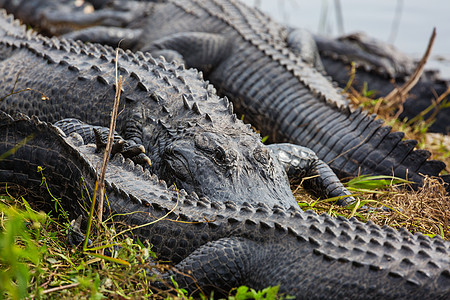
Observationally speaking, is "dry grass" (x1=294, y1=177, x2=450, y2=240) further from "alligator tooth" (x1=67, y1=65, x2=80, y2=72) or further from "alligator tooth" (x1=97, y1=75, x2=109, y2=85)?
"alligator tooth" (x1=67, y1=65, x2=80, y2=72)

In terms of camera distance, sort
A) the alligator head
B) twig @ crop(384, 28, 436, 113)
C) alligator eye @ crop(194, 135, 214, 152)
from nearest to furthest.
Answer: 1. the alligator head
2. alligator eye @ crop(194, 135, 214, 152)
3. twig @ crop(384, 28, 436, 113)

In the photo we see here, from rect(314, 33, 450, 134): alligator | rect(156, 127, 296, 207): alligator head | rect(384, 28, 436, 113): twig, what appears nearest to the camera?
rect(156, 127, 296, 207): alligator head

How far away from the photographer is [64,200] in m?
2.79

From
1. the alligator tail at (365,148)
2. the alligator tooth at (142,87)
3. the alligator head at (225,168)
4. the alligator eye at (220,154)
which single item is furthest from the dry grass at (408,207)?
the alligator tooth at (142,87)

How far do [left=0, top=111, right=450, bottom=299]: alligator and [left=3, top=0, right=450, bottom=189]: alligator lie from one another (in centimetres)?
153

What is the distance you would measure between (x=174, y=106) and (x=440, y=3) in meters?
13.3

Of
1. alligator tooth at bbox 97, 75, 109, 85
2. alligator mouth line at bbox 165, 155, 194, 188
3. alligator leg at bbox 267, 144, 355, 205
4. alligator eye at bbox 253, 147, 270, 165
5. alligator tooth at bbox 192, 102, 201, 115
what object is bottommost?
alligator leg at bbox 267, 144, 355, 205

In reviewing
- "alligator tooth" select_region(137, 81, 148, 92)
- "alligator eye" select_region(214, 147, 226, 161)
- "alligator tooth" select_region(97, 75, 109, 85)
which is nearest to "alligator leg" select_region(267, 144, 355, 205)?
"alligator eye" select_region(214, 147, 226, 161)

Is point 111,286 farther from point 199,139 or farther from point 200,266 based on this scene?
point 199,139

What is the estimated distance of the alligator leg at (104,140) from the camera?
281 cm

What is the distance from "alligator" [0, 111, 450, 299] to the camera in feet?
6.63

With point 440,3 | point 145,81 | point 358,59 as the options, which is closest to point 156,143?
point 145,81

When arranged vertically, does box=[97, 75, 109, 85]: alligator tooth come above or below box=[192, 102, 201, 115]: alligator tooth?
below

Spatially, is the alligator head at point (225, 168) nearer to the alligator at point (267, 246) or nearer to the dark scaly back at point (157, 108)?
the dark scaly back at point (157, 108)
